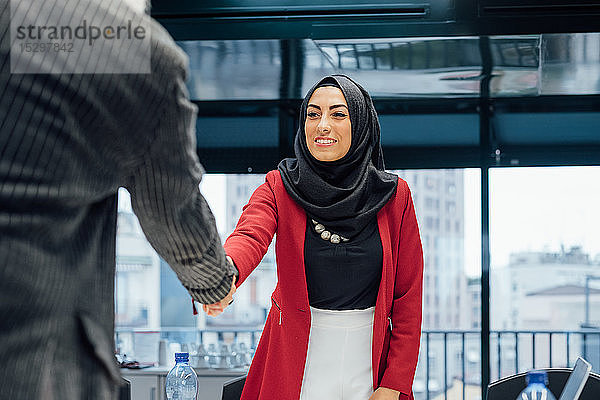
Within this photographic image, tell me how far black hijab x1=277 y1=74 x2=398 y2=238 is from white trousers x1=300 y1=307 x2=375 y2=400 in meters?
0.22

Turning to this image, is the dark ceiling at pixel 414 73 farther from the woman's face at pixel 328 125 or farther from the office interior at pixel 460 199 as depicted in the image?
the woman's face at pixel 328 125

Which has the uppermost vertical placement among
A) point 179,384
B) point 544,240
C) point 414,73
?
point 414,73

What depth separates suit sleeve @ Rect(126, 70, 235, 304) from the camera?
74cm

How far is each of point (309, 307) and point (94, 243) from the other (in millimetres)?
1109

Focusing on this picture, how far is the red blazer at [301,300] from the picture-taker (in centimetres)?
182

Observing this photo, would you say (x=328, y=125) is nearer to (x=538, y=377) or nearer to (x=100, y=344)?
(x=538, y=377)

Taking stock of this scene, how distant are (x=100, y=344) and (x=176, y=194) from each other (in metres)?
0.17

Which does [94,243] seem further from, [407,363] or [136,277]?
[136,277]

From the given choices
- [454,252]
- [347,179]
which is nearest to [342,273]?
[347,179]

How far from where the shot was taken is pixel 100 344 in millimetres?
752

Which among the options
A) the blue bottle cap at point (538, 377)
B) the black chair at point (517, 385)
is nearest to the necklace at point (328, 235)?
the blue bottle cap at point (538, 377)

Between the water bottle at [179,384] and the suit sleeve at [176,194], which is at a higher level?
the suit sleeve at [176,194]

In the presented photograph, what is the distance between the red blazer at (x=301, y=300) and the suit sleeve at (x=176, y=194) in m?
0.82

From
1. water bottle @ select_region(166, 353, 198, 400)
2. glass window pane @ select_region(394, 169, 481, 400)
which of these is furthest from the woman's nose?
glass window pane @ select_region(394, 169, 481, 400)
